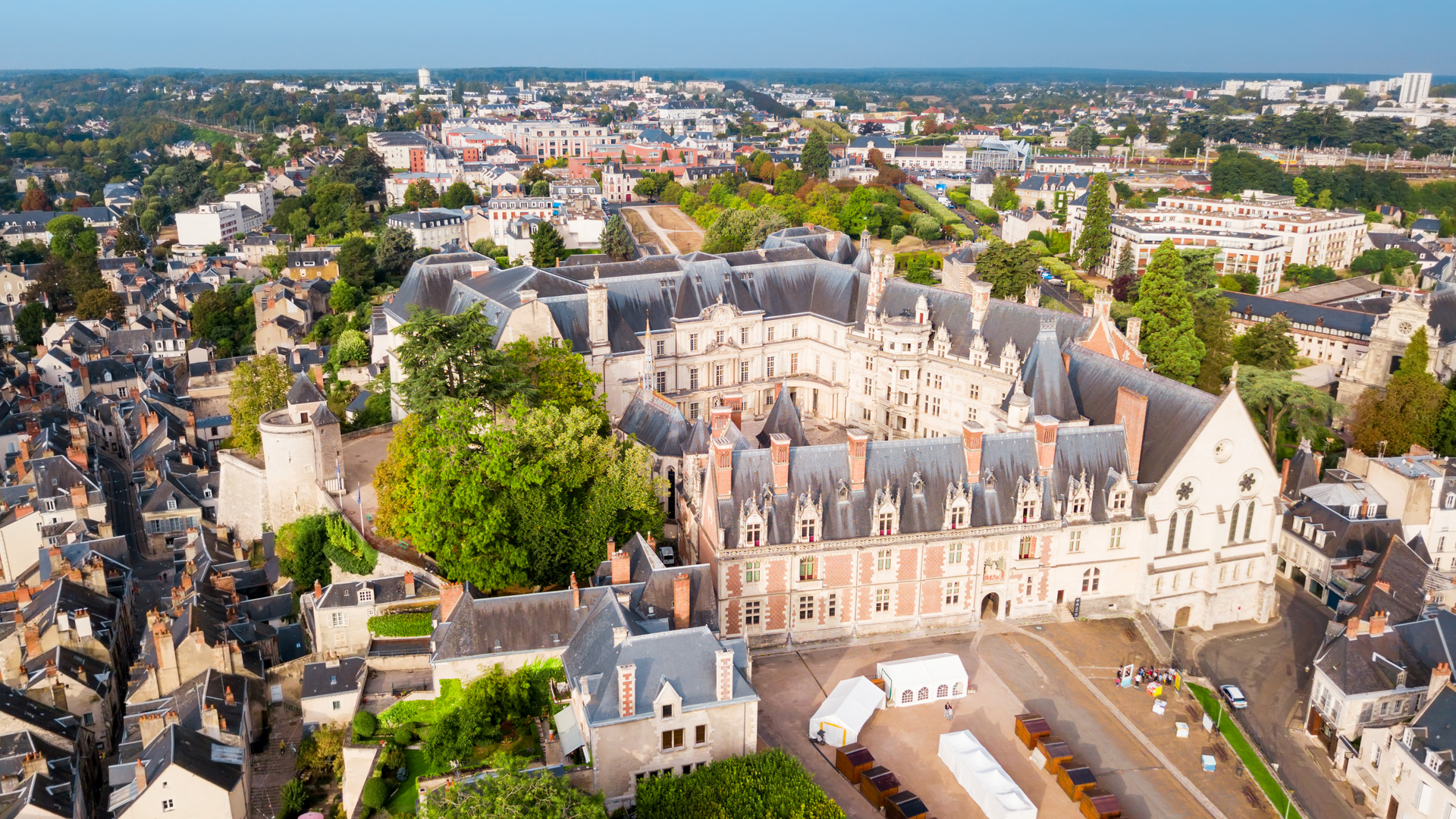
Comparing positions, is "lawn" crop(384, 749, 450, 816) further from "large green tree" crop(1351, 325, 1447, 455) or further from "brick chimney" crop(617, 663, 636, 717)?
"large green tree" crop(1351, 325, 1447, 455)

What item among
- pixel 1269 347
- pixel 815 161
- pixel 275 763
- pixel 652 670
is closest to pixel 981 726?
pixel 652 670

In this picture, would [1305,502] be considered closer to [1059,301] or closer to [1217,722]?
[1217,722]

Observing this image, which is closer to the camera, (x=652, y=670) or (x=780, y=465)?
(x=652, y=670)

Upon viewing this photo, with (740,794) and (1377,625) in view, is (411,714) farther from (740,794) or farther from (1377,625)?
(1377,625)

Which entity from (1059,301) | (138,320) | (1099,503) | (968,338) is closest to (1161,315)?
(968,338)

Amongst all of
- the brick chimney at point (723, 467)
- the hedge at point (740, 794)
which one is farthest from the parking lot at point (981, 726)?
the brick chimney at point (723, 467)

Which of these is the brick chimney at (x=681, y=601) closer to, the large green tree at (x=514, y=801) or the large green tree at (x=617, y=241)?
the large green tree at (x=514, y=801)
